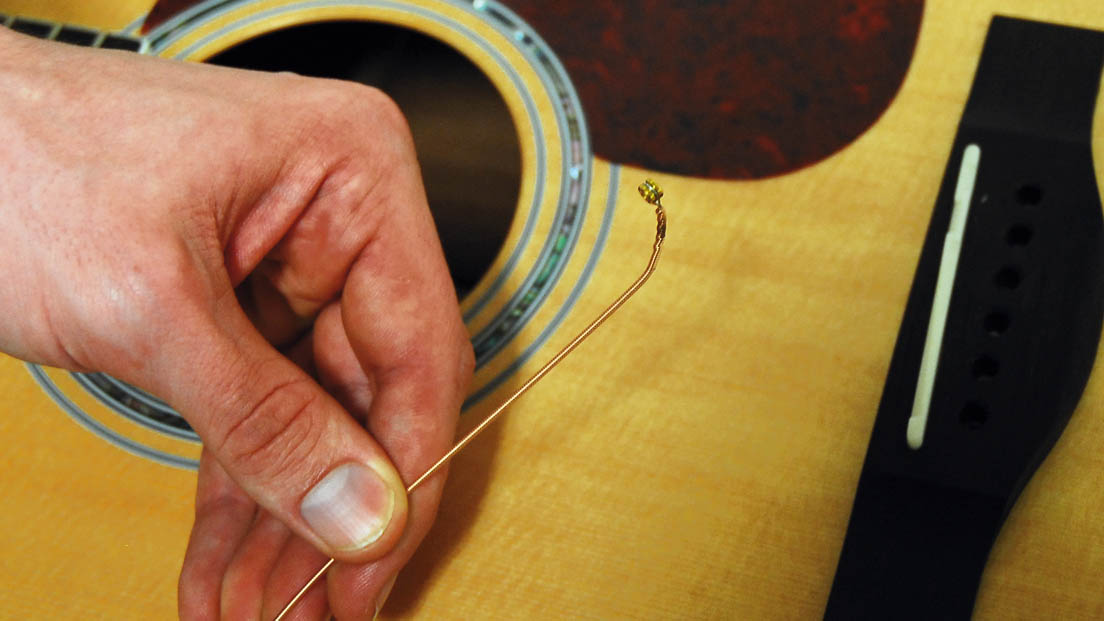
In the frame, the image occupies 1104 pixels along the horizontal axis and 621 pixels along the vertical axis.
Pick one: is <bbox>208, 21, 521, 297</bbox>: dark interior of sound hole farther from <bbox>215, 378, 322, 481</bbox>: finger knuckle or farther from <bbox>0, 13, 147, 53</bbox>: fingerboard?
<bbox>215, 378, 322, 481</bbox>: finger knuckle

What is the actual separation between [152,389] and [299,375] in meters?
0.08

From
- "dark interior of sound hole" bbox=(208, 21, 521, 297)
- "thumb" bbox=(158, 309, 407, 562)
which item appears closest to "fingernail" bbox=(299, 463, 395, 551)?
"thumb" bbox=(158, 309, 407, 562)

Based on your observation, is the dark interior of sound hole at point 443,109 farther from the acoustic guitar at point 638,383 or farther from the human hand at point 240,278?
the human hand at point 240,278

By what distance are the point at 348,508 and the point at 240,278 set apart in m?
0.16

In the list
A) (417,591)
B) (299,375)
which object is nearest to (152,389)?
(299,375)

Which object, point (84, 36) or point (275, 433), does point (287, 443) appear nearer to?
point (275, 433)

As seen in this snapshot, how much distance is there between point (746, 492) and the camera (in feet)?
1.90

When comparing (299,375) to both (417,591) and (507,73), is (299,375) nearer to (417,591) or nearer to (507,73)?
(417,591)

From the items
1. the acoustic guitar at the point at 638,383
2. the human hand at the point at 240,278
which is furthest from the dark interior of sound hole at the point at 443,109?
the human hand at the point at 240,278

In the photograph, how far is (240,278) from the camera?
1.77 ft

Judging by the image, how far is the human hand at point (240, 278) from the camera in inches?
17.6

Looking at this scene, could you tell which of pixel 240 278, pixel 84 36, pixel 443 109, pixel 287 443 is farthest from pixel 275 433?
pixel 84 36

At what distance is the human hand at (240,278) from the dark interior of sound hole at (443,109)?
0.13m

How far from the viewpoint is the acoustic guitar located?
1.86 ft
